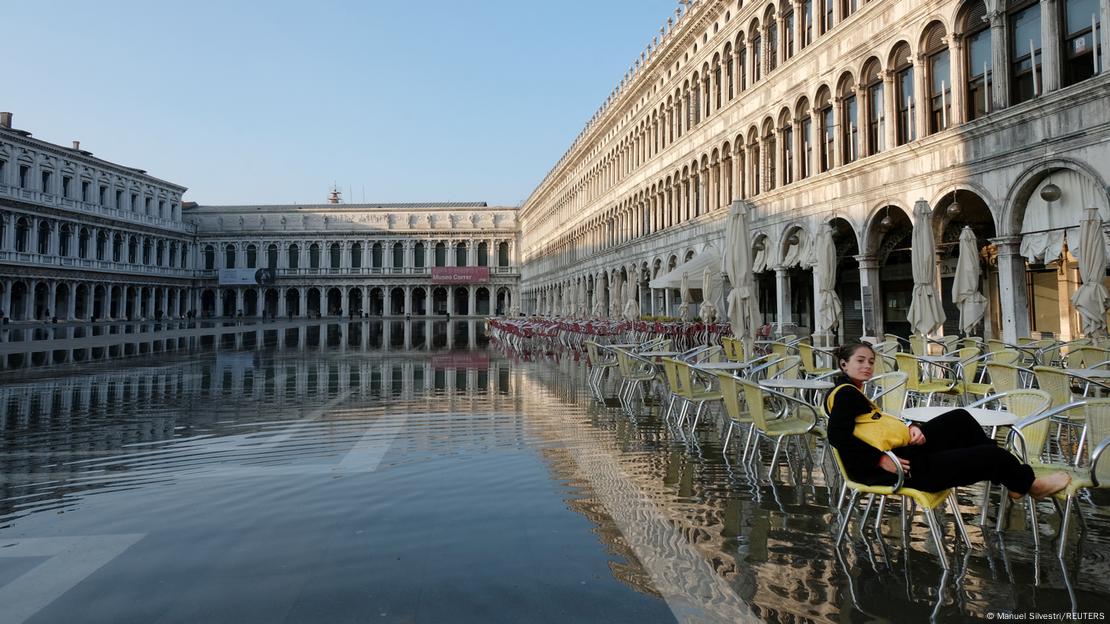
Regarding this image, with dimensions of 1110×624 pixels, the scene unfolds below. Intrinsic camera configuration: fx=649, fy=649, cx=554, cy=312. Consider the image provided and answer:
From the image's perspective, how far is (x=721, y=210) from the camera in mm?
24516

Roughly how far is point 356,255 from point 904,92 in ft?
→ 234

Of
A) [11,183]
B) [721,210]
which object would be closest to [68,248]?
[11,183]

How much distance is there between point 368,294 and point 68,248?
31.4 metres

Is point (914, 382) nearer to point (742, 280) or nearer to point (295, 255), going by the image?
point (742, 280)

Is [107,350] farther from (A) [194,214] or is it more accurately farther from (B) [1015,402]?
(A) [194,214]

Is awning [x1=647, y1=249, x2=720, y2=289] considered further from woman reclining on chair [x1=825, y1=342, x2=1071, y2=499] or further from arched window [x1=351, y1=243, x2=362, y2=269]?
arched window [x1=351, y1=243, x2=362, y2=269]

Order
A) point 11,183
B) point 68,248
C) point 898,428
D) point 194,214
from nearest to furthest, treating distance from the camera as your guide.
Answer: point 898,428, point 11,183, point 68,248, point 194,214

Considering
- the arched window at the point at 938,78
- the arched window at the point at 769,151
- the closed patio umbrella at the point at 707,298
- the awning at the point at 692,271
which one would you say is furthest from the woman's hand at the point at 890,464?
the arched window at the point at 769,151

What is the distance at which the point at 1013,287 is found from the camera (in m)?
13.4

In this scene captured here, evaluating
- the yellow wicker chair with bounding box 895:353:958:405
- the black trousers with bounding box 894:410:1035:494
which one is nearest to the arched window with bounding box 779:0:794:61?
the yellow wicker chair with bounding box 895:353:958:405

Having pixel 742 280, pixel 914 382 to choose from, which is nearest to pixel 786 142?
pixel 742 280

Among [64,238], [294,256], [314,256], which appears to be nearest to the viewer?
[64,238]

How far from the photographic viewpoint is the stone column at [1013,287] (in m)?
13.3

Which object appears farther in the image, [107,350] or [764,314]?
[764,314]
